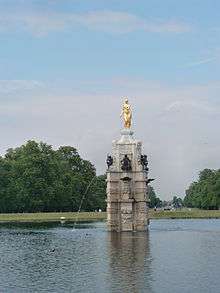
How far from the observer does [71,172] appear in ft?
570

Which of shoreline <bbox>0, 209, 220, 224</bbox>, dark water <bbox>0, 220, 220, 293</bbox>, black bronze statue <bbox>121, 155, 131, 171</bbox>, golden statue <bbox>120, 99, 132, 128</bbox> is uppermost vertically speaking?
golden statue <bbox>120, 99, 132, 128</bbox>

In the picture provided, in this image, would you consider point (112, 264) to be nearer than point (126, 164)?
Yes

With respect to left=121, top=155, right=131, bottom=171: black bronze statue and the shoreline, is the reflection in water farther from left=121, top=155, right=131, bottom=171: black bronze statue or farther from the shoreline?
the shoreline

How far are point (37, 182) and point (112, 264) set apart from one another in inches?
4257

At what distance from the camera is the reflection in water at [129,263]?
39.1 meters

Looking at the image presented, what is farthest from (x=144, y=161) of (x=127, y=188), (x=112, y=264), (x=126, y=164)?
(x=112, y=264)

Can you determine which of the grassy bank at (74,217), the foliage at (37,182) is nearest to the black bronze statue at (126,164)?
the grassy bank at (74,217)

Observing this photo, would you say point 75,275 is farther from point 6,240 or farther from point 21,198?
point 21,198

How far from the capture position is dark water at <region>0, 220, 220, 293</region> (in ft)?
130

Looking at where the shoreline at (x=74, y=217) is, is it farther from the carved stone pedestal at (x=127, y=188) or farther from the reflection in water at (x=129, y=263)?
the reflection in water at (x=129, y=263)

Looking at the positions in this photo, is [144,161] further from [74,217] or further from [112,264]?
[74,217]

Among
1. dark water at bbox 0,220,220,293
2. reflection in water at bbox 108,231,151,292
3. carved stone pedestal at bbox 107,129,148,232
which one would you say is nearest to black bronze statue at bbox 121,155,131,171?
carved stone pedestal at bbox 107,129,148,232

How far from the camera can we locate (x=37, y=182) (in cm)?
15562

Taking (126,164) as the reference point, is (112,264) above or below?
below
